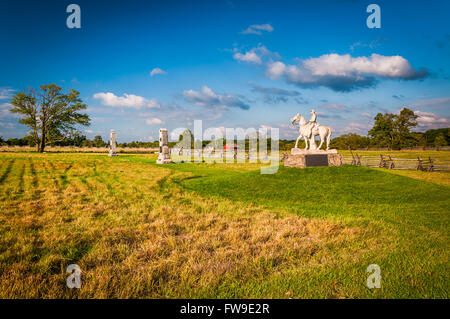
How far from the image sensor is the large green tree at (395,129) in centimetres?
6638

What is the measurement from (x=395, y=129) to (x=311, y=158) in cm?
7507

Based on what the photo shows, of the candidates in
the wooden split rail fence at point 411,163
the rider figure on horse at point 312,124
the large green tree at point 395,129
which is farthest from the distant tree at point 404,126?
the rider figure on horse at point 312,124

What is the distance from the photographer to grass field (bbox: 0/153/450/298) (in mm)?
2738

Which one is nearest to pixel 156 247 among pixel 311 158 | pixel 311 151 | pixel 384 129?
pixel 311 158

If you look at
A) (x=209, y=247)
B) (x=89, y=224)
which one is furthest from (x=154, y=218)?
(x=209, y=247)

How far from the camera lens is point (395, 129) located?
69.5 meters

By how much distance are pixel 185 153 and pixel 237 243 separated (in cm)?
3574

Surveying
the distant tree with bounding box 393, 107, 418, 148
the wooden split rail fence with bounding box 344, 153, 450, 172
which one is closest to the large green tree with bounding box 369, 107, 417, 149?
the distant tree with bounding box 393, 107, 418, 148

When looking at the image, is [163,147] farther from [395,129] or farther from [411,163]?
[395,129]

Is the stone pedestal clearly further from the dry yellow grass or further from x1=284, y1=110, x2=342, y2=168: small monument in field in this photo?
the dry yellow grass

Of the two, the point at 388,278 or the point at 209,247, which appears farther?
the point at 209,247

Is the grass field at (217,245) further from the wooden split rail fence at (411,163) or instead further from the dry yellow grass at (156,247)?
the wooden split rail fence at (411,163)
